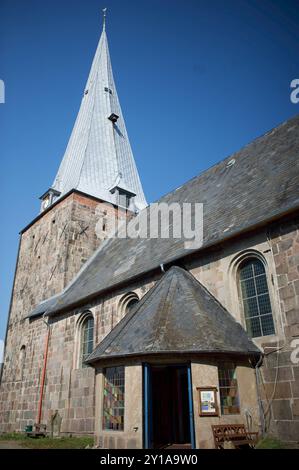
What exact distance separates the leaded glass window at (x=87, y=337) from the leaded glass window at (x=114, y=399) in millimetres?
5289

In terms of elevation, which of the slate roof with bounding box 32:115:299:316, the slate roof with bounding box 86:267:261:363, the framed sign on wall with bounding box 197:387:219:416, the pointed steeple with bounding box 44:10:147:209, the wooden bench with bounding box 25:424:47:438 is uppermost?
the pointed steeple with bounding box 44:10:147:209

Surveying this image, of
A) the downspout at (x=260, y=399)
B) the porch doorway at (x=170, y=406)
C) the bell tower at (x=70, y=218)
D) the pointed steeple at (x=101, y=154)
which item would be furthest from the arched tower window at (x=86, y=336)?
the pointed steeple at (x=101, y=154)

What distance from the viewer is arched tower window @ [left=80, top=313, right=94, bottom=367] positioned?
14.5 meters

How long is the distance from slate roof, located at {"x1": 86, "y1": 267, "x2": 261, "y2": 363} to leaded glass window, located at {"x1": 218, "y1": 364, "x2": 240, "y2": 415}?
54 centimetres

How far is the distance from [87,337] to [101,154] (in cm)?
1429

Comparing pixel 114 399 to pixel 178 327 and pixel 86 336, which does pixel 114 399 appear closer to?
pixel 178 327

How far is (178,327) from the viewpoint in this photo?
876cm

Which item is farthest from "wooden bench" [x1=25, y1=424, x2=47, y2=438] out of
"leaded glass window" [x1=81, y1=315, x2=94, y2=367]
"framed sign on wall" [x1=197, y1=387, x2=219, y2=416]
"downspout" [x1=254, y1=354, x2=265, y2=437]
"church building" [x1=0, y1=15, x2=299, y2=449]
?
"downspout" [x1=254, y1=354, x2=265, y2=437]

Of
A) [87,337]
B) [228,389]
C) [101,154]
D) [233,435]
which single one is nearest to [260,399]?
[228,389]

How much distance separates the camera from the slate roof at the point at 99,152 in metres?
23.7

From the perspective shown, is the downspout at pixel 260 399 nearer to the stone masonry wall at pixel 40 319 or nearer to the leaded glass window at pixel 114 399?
the leaded glass window at pixel 114 399

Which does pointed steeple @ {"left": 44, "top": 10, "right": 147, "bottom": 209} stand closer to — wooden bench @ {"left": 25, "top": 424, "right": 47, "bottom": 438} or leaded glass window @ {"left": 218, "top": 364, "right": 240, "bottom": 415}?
wooden bench @ {"left": 25, "top": 424, "right": 47, "bottom": 438}
